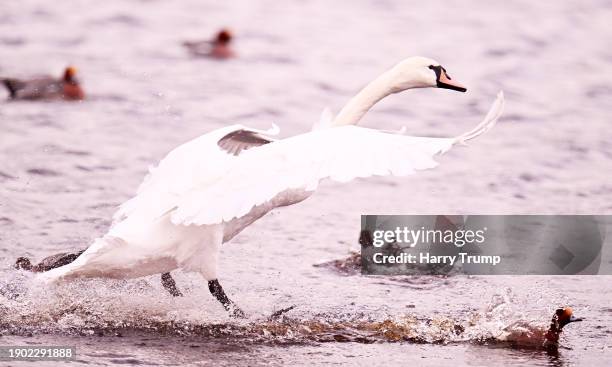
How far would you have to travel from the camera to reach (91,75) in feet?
52.6

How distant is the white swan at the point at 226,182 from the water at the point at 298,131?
1.17ft

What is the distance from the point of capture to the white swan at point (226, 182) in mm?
8656

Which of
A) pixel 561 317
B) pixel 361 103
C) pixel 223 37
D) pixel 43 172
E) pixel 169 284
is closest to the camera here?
pixel 561 317

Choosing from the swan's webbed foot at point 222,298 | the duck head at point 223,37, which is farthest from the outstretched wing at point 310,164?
the duck head at point 223,37

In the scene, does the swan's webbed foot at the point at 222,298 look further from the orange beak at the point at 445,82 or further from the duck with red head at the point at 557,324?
the orange beak at the point at 445,82

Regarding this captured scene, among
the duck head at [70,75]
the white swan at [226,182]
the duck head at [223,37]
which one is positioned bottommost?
the white swan at [226,182]

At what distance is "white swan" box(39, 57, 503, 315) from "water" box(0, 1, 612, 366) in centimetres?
36

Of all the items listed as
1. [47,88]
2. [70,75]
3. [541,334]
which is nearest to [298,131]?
[70,75]

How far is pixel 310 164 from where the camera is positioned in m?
8.71

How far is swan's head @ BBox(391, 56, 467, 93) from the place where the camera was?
10367 mm

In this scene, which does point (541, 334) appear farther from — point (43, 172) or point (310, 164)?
Answer: point (43, 172)

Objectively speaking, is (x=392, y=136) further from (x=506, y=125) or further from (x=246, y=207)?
(x=506, y=125)

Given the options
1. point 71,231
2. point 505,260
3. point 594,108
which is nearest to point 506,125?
point 594,108

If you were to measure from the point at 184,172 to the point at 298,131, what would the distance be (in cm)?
481
